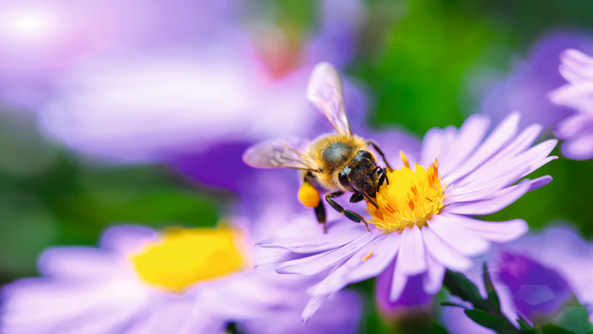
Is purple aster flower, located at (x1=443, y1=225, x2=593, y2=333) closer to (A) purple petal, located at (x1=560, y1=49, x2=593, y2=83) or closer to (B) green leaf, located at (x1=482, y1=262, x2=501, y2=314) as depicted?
(B) green leaf, located at (x1=482, y1=262, x2=501, y2=314)

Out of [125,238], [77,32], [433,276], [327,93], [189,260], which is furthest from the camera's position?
[77,32]

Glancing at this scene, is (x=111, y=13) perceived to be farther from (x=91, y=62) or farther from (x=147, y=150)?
(x=147, y=150)

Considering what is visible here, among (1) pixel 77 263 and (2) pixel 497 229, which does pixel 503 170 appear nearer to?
(2) pixel 497 229

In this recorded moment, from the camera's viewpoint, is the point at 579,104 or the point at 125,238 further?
the point at 125,238

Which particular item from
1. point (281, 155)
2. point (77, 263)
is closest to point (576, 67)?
point (281, 155)

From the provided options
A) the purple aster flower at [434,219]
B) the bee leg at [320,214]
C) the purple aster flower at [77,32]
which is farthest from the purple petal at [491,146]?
the purple aster flower at [77,32]

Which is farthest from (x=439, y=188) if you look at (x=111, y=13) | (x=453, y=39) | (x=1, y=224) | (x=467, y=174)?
(x=111, y=13)

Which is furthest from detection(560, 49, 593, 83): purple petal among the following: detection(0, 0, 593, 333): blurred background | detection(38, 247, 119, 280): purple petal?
detection(38, 247, 119, 280): purple petal

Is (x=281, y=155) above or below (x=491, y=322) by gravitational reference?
above
